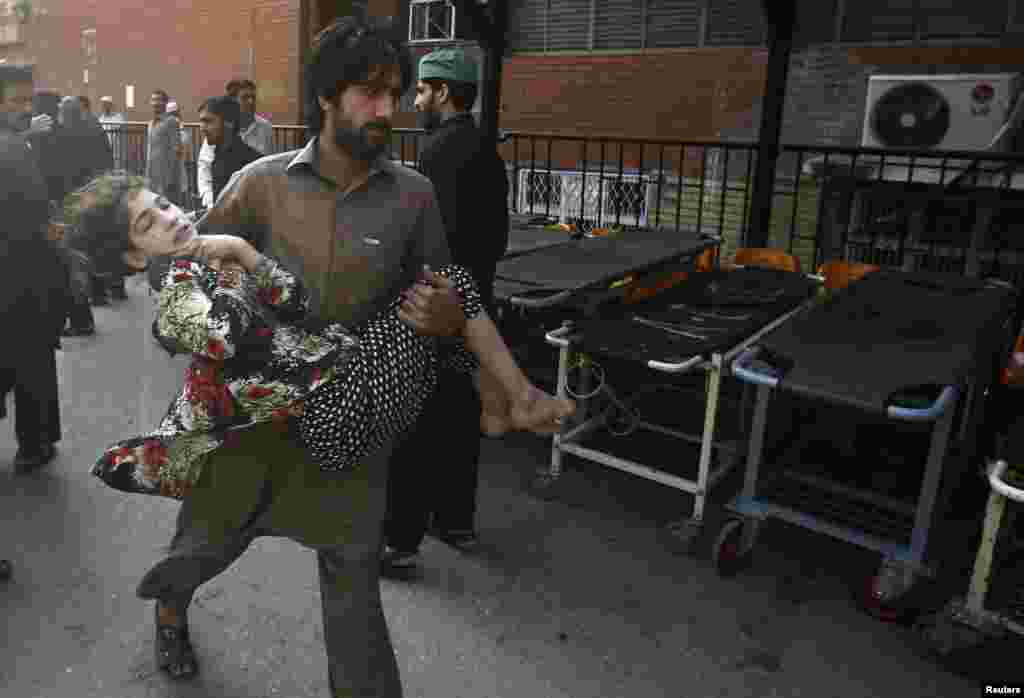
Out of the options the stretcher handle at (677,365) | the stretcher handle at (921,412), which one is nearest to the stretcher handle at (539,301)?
the stretcher handle at (677,365)

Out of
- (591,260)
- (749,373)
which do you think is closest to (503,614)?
(749,373)

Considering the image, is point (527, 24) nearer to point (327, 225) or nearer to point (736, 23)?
point (736, 23)

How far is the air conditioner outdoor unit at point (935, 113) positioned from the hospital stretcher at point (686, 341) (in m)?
4.30

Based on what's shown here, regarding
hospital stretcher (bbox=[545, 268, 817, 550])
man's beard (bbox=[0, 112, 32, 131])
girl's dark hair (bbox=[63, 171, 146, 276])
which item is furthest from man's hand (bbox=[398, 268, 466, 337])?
man's beard (bbox=[0, 112, 32, 131])

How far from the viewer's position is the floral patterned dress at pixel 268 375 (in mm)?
1756

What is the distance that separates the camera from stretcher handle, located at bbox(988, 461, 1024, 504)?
2828mm

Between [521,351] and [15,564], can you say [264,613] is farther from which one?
[521,351]

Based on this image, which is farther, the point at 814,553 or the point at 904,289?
the point at 904,289

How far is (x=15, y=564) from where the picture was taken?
11.6ft

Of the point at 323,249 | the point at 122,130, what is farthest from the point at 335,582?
the point at 122,130

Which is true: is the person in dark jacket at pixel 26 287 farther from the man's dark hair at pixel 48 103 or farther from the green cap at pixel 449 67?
the man's dark hair at pixel 48 103

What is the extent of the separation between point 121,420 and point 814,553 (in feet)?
14.0

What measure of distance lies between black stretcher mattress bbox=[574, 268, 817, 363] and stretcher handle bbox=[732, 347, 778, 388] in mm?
301

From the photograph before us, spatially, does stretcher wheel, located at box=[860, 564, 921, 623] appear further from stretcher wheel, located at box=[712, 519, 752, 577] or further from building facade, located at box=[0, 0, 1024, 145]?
building facade, located at box=[0, 0, 1024, 145]
